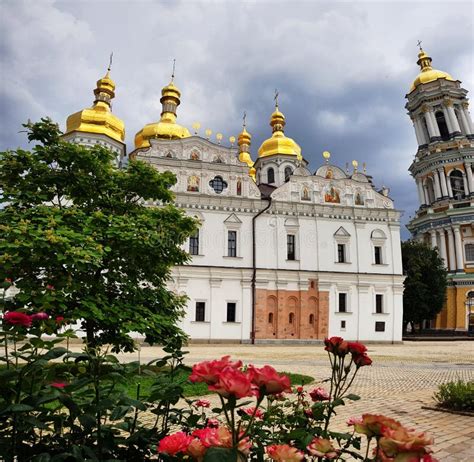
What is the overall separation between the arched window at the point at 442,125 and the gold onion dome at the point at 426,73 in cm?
400

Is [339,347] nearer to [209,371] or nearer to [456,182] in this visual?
[209,371]

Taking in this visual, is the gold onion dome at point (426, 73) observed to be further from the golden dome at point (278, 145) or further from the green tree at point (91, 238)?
the green tree at point (91, 238)

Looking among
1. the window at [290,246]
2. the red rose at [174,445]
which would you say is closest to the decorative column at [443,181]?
the window at [290,246]

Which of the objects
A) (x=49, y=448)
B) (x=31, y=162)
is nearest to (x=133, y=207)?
(x=31, y=162)

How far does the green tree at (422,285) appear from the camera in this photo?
115 feet

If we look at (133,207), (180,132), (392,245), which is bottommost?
(133,207)

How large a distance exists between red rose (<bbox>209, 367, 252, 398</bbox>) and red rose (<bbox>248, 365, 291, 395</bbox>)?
0.09 m

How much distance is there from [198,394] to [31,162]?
5.84 meters

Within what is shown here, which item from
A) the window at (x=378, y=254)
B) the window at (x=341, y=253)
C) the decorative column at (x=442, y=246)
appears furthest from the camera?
the decorative column at (x=442, y=246)

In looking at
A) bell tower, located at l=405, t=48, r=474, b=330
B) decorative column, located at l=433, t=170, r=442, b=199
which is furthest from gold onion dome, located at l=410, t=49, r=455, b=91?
decorative column, located at l=433, t=170, r=442, b=199

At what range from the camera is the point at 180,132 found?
34094 millimetres

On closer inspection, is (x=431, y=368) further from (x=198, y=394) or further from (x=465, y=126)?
(x=465, y=126)

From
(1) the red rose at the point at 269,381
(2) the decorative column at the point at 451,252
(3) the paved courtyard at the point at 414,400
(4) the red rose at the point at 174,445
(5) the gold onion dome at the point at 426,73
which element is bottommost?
(3) the paved courtyard at the point at 414,400

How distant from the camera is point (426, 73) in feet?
158
